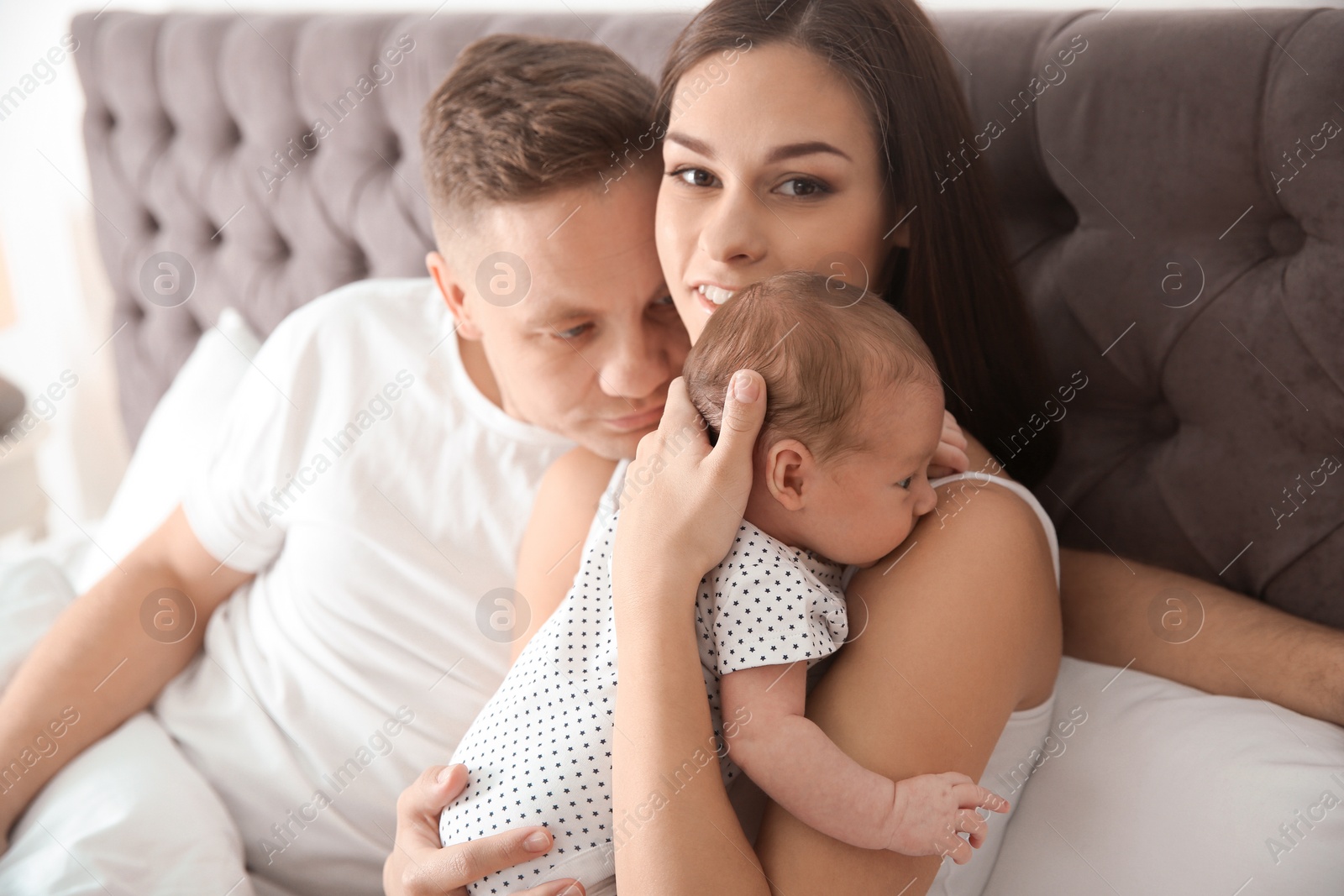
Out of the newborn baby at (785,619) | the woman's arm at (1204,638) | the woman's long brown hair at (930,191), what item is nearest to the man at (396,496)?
the woman's long brown hair at (930,191)

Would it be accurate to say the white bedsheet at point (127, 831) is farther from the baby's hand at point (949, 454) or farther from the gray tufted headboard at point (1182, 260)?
the gray tufted headboard at point (1182, 260)

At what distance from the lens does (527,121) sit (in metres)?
1.34

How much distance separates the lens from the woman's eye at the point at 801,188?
113 cm

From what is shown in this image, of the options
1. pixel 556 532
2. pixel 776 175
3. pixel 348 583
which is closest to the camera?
pixel 776 175

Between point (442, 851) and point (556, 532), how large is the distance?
475 mm

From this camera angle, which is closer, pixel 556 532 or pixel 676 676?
pixel 676 676

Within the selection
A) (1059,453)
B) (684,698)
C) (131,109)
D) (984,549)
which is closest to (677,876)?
(684,698)

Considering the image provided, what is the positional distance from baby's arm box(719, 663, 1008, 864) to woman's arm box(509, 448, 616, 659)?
46cm

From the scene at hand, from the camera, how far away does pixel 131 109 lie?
7.93 feet

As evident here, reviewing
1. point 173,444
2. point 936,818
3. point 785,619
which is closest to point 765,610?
point 785,619

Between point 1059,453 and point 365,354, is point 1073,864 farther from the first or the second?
point 365,354

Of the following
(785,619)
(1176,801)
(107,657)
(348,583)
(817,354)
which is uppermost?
(817,354)

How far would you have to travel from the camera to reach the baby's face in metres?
0.94

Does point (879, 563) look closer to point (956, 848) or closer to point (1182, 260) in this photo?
point (956, 848)
